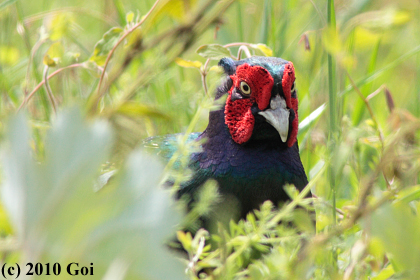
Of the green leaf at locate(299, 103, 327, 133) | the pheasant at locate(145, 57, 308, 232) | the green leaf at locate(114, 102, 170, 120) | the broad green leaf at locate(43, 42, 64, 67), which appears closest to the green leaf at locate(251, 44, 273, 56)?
the pheasant at locate(145, 57, 308, 232)

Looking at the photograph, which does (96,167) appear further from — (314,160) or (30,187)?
(314,160)

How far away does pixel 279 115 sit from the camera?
3.70 ft

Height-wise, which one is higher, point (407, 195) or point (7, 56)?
point (407, 195)

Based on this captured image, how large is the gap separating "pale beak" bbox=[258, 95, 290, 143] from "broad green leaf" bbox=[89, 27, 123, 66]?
0.38 meters

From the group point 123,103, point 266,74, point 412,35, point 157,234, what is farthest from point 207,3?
point 412,35

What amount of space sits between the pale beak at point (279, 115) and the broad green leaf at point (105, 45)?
383 mm

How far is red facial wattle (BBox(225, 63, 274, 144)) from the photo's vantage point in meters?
1.13

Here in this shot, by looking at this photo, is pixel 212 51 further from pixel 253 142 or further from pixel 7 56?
pixel 7 56

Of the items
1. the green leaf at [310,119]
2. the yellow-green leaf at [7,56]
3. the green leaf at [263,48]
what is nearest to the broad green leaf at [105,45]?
the green leaf at [263,48]

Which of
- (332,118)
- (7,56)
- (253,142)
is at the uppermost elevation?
(332,118)

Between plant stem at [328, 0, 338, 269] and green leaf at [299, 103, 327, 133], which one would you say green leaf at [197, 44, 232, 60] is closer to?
plant stem at [328, 0, 338, 269]

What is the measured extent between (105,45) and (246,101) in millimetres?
360

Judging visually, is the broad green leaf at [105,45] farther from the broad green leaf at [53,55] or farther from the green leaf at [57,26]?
the green leaf at [57,26]

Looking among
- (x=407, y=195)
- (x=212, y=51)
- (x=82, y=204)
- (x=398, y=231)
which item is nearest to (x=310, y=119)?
(x=212, y=51)
